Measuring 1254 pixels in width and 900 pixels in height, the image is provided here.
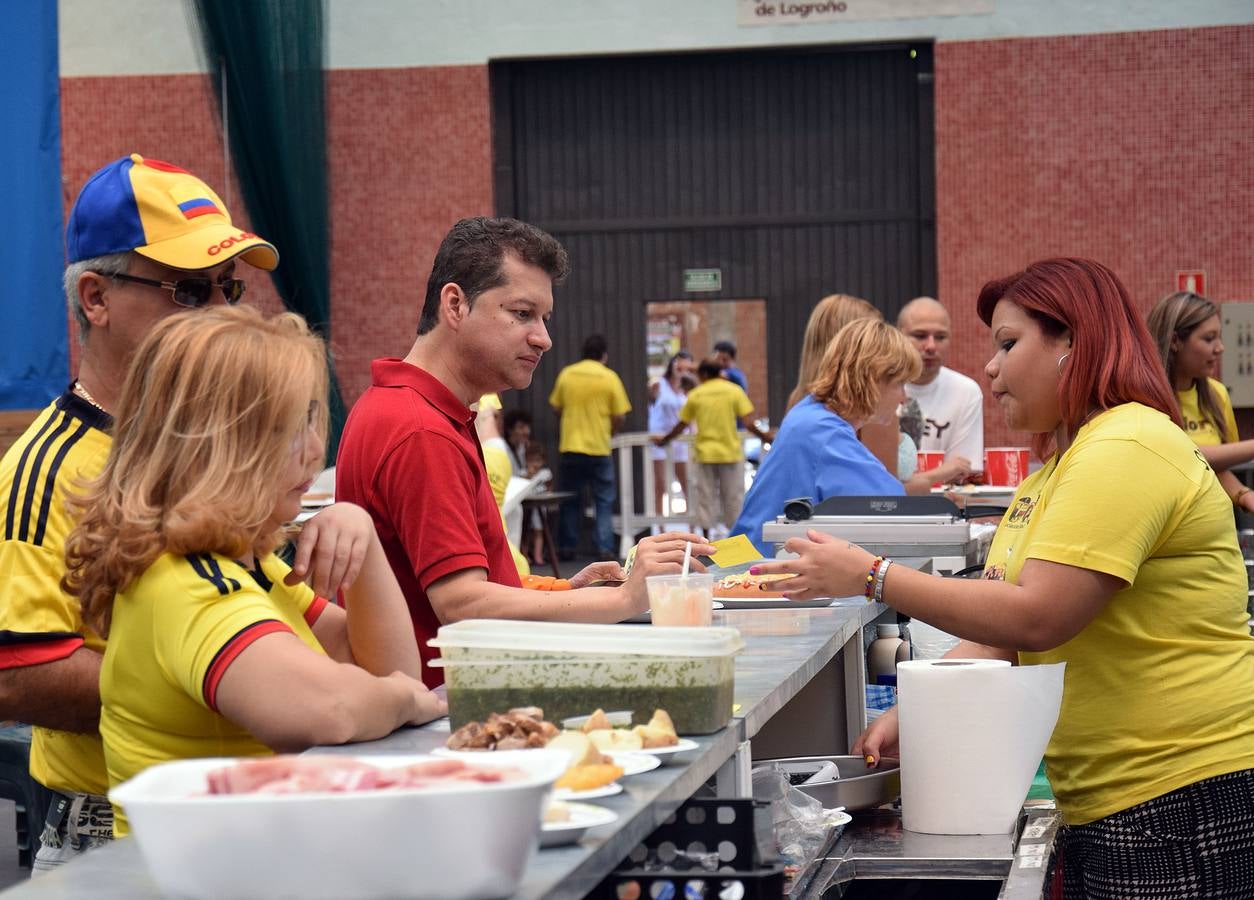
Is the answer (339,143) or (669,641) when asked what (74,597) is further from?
(339,143)

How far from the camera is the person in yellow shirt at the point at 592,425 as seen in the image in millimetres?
12398

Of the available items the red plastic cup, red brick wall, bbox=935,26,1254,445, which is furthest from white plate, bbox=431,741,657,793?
red brick wall, bbox=935,26,1254,445

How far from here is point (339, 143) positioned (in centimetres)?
1252

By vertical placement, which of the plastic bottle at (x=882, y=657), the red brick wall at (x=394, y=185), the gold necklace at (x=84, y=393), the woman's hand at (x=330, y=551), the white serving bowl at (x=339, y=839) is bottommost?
the plastic bottle at (x=882, y=657)

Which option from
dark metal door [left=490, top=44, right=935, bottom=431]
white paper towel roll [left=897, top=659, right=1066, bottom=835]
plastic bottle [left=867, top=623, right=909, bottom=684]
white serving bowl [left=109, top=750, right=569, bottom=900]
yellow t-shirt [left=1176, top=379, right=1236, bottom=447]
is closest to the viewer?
white serving bowl [left=109, top=750, right=569, bottom=900]

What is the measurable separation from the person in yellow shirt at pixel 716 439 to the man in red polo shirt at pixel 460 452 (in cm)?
927

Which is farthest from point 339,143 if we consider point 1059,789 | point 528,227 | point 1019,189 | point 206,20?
point 1059,789

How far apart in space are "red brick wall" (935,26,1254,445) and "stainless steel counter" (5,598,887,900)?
917 centimetres

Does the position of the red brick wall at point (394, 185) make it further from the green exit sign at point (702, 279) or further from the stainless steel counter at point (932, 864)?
the stainless steel counter at point (932, 864)

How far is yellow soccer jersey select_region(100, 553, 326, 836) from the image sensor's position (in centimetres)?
159

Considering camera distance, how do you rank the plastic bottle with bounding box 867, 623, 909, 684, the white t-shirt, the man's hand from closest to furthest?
1. the man's hand
2. the plastic bottle with bounding box 867, 623, 909, 684
3. the white t-shirt

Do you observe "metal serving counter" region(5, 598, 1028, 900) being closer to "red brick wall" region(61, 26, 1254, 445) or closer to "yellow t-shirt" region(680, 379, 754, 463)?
"yellow t-shirt" region(680, 379, 754, 463)

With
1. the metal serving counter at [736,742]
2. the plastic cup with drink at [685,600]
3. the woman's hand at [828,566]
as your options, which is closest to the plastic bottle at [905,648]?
the metal serving counter at [736,742]

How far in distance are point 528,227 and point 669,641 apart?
136cm
